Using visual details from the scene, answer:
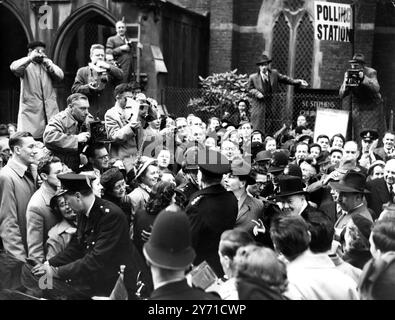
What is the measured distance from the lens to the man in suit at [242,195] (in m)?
7.44

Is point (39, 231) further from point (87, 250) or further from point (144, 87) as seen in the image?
point (144, 87)

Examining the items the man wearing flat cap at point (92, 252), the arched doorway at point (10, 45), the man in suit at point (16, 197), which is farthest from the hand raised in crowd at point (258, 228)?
the arched doorway at point (10, 45)

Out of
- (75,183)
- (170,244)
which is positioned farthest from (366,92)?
(170,244)

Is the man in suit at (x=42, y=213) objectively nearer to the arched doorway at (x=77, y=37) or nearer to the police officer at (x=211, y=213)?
the police officer at (x=211, y=213)

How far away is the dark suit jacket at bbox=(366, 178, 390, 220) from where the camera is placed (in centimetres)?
938

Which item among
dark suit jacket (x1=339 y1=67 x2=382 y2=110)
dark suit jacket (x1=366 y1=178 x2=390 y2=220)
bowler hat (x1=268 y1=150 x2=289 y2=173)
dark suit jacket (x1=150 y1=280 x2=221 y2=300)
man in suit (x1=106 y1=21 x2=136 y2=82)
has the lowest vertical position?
dark suit jacket (x1=366 y1=178 x2=390 y2=220)

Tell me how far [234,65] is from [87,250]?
17.4 metres

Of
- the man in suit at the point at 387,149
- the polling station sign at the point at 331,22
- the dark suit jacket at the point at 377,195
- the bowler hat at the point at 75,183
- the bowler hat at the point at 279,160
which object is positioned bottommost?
the dark suit jacket at the point at 377,195

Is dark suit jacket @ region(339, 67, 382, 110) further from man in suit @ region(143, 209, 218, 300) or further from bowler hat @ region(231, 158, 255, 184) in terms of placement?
man in suit @ region(143, 209, 218, 300)

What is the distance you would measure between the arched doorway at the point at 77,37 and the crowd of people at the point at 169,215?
24.9ft

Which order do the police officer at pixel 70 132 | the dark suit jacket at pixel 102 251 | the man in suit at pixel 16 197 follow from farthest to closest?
the police officer at pixel 70 132 < the man in suit at pixel 16 197 < the dark suit jacket at pixel 102 251

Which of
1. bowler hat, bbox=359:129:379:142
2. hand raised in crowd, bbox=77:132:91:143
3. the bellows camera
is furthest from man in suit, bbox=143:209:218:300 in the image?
the bellows camera

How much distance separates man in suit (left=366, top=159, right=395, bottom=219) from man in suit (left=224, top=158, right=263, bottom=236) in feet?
7.36

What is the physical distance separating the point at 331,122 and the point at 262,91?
2568mm
